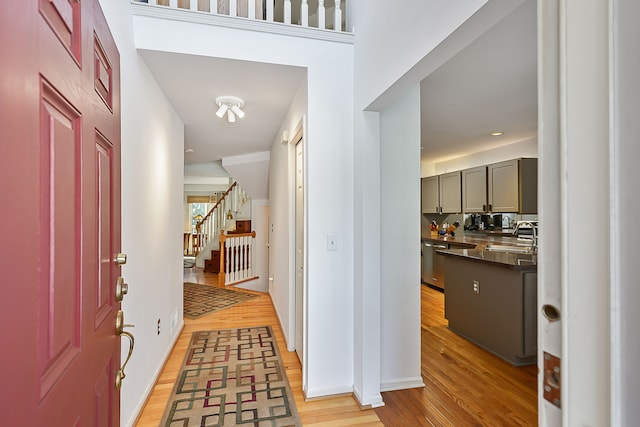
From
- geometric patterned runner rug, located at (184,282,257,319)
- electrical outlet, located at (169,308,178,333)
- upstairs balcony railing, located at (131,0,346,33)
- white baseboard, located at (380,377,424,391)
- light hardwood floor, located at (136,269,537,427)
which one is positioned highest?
upstairs balcony railing, located at (131,0,346,33)

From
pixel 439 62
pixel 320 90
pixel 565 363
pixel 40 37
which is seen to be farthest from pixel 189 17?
pixel 565 363

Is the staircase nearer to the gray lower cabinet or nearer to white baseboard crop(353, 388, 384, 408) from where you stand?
the gray lower cabinet

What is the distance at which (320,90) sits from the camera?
2.23m

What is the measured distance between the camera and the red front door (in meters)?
0.45

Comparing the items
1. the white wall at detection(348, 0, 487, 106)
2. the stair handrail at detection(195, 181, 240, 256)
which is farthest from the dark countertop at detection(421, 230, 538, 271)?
the stair handrail at detection(195, 181, 240, 256)

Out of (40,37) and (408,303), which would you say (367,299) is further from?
(40,37)

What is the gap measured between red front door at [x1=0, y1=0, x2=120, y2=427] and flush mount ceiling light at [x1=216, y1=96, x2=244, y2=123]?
5.98 feet

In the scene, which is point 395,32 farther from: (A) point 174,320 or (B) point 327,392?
(A) point 174,320

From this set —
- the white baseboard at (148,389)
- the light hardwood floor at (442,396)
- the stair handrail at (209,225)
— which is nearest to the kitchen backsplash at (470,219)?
the light hardwood floor at (442,396)

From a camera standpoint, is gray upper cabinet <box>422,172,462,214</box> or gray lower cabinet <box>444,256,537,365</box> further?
gray upper cabinet <box>422,172,462,214</box>

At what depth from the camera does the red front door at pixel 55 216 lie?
45 cm

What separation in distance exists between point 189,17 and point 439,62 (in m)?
1.62

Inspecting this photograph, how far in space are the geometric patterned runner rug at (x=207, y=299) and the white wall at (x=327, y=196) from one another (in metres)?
2.43

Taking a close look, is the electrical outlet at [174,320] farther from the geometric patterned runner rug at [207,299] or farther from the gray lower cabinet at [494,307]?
the gray lower cabinet at [494,307]
